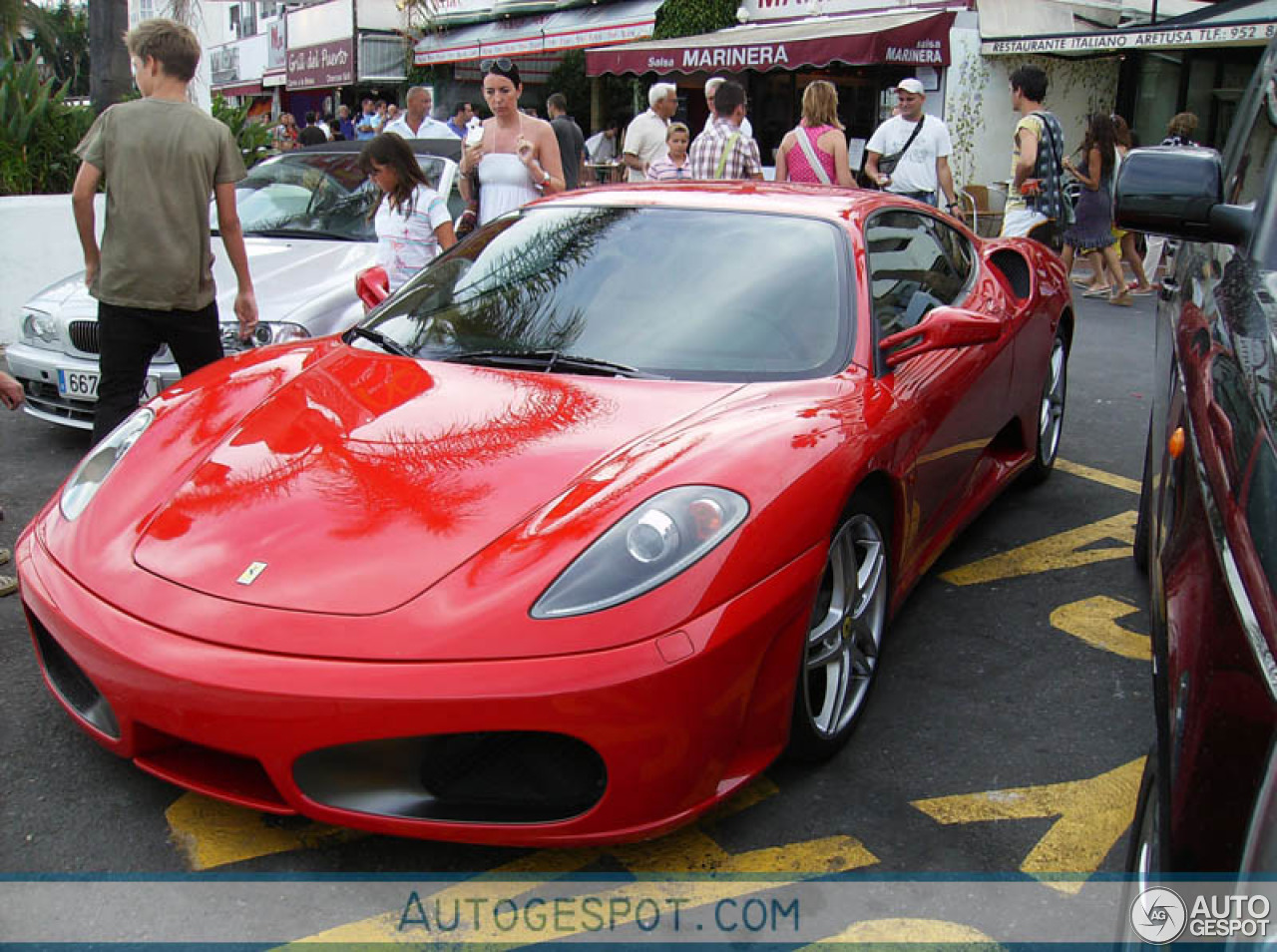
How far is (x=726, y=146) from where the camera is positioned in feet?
25.7

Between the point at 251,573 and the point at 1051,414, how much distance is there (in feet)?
11.8

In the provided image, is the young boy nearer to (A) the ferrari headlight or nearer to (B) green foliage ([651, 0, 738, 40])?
(A) the ferrari headlight

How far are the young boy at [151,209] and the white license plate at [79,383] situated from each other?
76cm

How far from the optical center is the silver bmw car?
17.2 ft

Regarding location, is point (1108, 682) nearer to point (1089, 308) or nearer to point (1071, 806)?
point (1071, 806)

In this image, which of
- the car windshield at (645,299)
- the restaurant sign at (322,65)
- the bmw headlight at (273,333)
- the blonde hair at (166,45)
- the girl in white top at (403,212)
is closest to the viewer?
the car windshield at (645,299)

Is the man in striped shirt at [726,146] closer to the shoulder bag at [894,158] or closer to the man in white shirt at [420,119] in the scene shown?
the shoulder bag at [894,158]

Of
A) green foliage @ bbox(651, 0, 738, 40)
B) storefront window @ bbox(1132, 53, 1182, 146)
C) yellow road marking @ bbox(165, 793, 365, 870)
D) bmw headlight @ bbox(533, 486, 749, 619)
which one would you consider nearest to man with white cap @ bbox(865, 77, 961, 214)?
bmw headlight @ bbox(533, 486, 749, 619)

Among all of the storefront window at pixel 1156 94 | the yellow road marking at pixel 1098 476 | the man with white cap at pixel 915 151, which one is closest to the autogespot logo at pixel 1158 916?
the yellow road marking at pixel 1098 476

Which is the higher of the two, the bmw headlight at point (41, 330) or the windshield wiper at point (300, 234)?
the windshield wiper at point (300, 234)

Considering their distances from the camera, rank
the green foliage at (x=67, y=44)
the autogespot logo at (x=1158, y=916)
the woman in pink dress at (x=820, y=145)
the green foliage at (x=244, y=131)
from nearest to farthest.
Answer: the autogespot logo at (x=1158, y=916)
the woman in pink dress at (x=820, y=145)
the green foliage at (x=244, y=131)
the green foliage at (x=67, y=44)

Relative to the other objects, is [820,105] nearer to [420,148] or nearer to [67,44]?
[420,148]

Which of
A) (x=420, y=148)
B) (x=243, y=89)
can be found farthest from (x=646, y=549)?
(x=243, y=89)

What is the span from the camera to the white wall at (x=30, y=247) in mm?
7887
